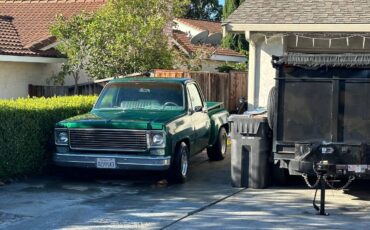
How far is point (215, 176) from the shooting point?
40.7 ft

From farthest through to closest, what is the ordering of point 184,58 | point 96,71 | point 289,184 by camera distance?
point 184,58, point 96,71, point 289,184

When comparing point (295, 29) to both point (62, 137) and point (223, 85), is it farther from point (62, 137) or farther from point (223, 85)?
point (223, 85)

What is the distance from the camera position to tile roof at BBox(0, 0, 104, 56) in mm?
19141

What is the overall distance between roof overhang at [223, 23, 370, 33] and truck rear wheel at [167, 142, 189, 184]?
415 centimetres

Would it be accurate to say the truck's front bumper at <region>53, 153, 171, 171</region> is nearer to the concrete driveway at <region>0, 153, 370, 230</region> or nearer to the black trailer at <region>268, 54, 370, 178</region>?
the concrete driveway at <region>0, 153, 370, 230</region>

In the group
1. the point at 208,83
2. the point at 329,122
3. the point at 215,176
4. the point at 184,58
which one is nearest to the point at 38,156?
the point at 215,176

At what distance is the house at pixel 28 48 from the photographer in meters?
18.6

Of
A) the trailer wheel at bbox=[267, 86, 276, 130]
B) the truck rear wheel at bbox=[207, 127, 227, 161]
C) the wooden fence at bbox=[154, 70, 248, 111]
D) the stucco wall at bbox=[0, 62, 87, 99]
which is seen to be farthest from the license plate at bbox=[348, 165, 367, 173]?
the stucco wall at bbox=[0, 62, 87, 99]

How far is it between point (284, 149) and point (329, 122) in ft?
2.55

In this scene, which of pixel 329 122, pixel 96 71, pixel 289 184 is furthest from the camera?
pixel 96 71

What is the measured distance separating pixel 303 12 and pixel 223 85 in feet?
19.4

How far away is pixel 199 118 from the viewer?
12.9 meters

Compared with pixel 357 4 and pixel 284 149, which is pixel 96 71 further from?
pixel 284 149

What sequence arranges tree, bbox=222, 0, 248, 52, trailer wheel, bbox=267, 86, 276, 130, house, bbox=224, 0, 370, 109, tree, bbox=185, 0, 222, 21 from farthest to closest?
tree, bbox=185, 0, 222, 21, tree, bbox=222, 0, 248, 52, house, bbox=224, 0, 370, 109, trailer wheel, bbox=267, 86, 276, 130
